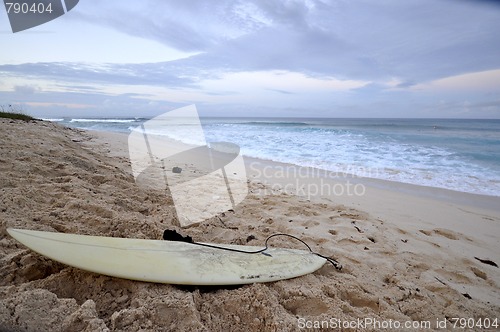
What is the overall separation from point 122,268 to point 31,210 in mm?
1208

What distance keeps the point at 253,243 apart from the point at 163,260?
0.88 meters

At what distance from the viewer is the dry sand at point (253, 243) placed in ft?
4.83

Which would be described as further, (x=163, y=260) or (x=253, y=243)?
(x=253, y=243)

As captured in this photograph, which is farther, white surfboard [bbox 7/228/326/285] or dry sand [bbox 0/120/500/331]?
white surfboard [bbox 7/228/326/285]

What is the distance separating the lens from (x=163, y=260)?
1884 mm

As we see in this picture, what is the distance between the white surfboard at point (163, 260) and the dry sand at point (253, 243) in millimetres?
69

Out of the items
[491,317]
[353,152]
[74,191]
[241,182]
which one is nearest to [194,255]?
[74,191]

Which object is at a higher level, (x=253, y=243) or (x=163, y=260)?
(x=163, y=260)

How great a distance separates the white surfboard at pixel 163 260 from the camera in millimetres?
1726

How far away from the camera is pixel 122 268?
173cm

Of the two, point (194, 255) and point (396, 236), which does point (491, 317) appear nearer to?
point (396, 236)

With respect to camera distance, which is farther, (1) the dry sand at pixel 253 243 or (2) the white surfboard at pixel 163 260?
(2) the white surfboard at pixel 163 260

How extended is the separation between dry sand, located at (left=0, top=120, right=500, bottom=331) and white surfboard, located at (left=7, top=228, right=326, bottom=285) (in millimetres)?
69

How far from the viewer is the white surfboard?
67.9 inches
